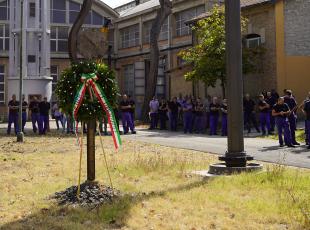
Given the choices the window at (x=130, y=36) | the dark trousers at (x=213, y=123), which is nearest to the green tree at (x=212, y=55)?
the dark trousers at (x=213, y=123)

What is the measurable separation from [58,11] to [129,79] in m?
10.1

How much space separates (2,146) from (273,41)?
1696 centimetres

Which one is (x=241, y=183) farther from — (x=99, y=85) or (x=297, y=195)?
(x=99, y=85)

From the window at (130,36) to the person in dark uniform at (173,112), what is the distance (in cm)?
2422

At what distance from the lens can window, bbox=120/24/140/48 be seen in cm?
5044

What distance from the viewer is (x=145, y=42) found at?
49.0 metres

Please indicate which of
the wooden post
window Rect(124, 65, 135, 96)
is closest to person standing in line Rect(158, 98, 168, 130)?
the wooden post

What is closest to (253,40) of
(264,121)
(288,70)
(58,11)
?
(288,70)

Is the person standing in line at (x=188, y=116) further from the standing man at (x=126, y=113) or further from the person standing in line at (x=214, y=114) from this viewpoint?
the standing man at (x=126, y=113)

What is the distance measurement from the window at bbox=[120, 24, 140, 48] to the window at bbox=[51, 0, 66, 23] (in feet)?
20.4

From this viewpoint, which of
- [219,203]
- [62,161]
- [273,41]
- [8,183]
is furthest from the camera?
[273,41]

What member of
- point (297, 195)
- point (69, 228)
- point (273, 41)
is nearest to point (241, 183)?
point (297, 195)

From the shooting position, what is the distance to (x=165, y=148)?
656 inches

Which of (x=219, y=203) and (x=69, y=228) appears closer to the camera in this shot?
(x=69, y=228)
